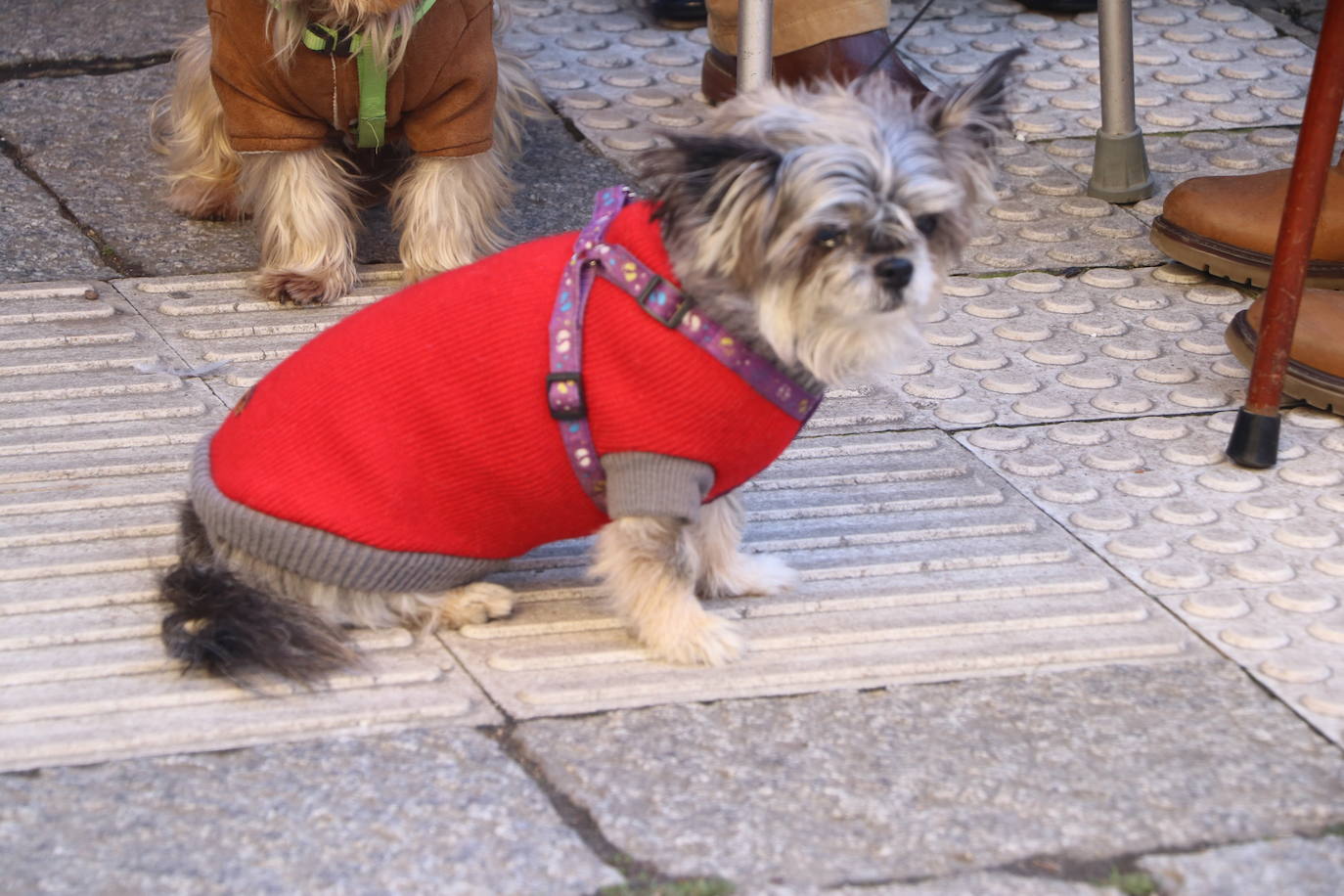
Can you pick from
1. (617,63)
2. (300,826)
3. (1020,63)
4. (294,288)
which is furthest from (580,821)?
(1020,63)

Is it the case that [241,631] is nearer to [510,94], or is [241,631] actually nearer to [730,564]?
[730,564]

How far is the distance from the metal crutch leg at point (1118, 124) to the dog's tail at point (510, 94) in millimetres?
1589

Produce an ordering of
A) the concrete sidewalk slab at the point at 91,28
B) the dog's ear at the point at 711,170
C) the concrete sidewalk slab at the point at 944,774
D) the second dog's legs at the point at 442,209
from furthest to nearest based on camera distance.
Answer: the concrete sidewalk slab at the point at 91,28 < the second dog's legs at the point at 442,209 < the dog's ear at the point at 711,170 < the concrete sidewalk slab at the point at 944,774

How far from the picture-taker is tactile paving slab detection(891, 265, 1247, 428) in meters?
3.65

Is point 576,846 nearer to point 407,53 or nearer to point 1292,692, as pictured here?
point 1292,692

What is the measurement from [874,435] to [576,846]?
1545mm

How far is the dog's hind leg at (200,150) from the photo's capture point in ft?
14.2

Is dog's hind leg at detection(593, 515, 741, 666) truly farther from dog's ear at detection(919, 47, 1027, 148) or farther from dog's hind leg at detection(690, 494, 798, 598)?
dog's ear at detection(919, 47, 1027, 148)

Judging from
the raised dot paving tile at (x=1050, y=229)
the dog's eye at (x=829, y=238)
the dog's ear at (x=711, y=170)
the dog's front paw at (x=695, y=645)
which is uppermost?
the dog's ear at (x=711, y=170)

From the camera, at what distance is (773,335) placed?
8.11 feet

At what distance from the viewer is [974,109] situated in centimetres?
252

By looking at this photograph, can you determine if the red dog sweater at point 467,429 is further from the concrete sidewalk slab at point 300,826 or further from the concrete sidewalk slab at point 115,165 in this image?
the concrete sidewalk slab at point 115,165

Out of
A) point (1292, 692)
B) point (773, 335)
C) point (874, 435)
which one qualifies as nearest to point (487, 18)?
point (874, 435)

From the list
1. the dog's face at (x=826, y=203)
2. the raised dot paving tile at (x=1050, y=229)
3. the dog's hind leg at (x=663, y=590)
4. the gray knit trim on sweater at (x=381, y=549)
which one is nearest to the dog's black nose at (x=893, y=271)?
the dog's face at (x=826, y=203)
